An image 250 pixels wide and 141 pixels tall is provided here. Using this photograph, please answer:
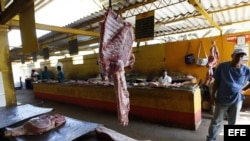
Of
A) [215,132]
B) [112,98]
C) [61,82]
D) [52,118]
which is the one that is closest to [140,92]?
[112,98]

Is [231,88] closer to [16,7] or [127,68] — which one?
[127,68]

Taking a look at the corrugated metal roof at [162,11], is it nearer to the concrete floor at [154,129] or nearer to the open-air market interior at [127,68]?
the open-air market interior at [127,68]

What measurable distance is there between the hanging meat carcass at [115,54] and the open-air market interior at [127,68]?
0.01 metres

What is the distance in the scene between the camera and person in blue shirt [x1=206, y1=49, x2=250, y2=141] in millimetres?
3201

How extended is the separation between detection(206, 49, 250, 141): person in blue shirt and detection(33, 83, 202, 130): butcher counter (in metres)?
1.38

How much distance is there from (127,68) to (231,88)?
2066 mm

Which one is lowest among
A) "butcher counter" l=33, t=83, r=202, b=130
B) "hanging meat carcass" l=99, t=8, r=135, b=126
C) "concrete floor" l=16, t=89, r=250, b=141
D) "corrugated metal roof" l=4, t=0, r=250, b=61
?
"concrete floor" l=16, t=89, r=250, b=141

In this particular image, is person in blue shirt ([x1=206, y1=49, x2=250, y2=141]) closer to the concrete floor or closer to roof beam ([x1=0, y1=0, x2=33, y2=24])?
the concrete floor

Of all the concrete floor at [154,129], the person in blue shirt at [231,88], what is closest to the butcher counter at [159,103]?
the concrete floor at [154,129]

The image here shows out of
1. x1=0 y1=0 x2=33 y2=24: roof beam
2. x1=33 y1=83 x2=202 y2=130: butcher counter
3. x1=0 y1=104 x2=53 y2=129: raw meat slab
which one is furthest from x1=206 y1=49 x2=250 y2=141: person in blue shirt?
x1=0 y1=0 x2=33 y2=24: roof beam

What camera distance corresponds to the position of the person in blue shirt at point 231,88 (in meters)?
3.20

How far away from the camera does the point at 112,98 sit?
6.59 m

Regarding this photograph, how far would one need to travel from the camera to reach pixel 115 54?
6.26 feet

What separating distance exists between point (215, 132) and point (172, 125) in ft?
5.95
